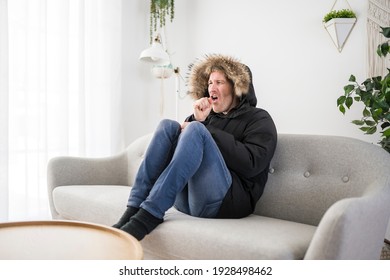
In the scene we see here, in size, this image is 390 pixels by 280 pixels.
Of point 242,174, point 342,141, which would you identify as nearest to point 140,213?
point 242,174

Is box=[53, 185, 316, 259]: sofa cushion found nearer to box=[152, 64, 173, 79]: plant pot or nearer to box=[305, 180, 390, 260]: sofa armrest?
box=[305, 180, 390, 260]: sofa armrest

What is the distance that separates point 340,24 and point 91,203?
1.84 meters

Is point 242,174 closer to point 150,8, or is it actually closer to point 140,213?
point 140,213

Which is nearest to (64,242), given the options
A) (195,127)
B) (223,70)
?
(195,127)

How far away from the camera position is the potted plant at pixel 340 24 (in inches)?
95.5

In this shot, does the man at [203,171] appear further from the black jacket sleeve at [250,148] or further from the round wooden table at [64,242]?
the round wooden table at [64,242]

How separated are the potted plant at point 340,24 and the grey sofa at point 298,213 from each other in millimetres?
1004

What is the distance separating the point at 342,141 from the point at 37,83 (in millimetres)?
2129

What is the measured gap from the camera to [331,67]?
258 cm

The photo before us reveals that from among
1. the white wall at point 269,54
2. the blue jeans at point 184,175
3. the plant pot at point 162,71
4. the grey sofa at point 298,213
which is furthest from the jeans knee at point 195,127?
the plant pot at point 162,71

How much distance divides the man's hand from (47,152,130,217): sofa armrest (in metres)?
0.90

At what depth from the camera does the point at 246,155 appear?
5.30 ft

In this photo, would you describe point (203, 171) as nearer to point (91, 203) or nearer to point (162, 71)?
point (91, 203)

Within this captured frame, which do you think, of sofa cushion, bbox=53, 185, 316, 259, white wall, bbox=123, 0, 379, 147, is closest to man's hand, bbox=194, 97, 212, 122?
sofa cushion, bbox=53, 185, 316, 259
